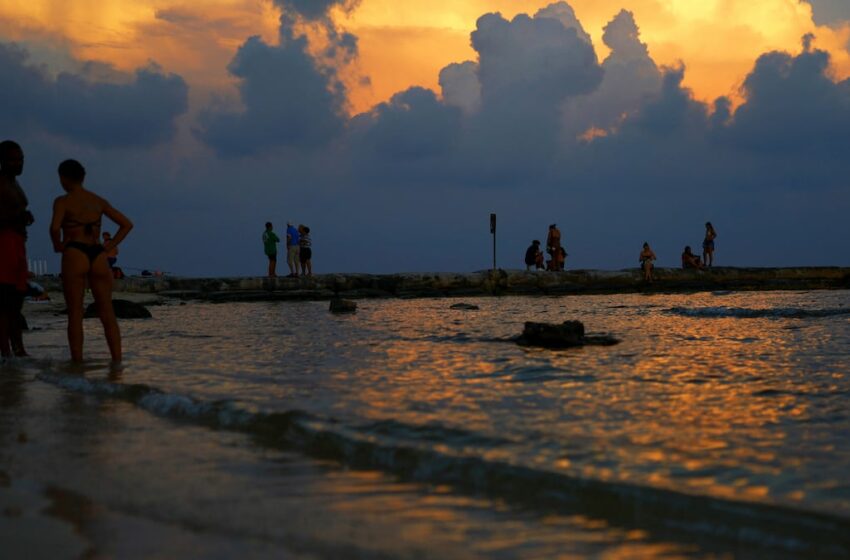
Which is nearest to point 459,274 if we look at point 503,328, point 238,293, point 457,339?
point 238,293

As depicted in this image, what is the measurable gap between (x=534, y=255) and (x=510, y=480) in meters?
28.5

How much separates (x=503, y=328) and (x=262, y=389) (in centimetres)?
621

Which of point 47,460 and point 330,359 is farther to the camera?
point 330,359

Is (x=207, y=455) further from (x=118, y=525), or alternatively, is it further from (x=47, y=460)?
(x=118, y=525)

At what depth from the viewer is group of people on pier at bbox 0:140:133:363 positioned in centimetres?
721

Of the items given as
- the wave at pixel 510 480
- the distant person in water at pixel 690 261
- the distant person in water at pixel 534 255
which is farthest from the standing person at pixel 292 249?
→ the wave at pixel 510 480

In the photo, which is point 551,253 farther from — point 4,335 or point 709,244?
point 4,335

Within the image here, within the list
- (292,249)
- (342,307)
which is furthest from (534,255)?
(342,307)

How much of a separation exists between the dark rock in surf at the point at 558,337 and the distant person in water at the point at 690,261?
2420 cm

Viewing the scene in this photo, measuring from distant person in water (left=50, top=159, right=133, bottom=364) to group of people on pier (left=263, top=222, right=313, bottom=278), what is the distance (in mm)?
18112

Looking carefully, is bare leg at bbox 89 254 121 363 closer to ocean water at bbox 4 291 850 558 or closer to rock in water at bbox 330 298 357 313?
→ ocean water at bbox 4 291 850 558

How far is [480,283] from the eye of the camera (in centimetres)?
2869

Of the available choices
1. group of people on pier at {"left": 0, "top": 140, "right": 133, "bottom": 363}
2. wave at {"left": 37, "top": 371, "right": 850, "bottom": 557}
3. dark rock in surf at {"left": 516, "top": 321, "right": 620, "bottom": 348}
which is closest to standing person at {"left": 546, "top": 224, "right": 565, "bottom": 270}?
dark rock in surf at {"left": 516, "top": 321, "right": 620, "bottom": 348}

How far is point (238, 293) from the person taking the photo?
82.3ft
